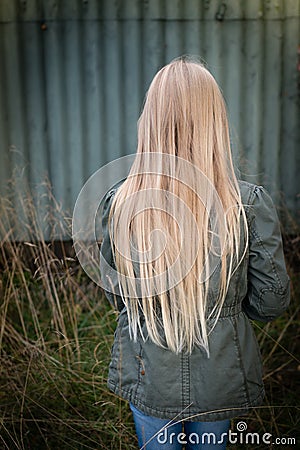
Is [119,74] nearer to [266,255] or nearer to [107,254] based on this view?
[107,254]

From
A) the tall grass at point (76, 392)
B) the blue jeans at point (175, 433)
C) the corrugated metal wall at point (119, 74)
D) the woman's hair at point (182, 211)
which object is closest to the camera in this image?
the woman's hair at point (182, 211)

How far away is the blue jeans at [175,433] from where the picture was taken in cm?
214

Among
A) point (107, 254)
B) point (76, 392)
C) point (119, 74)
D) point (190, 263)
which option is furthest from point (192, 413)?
point (119, 74)

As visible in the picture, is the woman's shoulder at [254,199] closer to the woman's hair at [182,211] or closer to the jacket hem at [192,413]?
the woman's hair at [182,211]

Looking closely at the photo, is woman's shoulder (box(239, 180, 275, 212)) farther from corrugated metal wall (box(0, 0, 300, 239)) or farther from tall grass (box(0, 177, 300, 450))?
corrugated metal wall (box(0, 0, 300, 239))

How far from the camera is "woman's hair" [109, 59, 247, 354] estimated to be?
79.3 inches

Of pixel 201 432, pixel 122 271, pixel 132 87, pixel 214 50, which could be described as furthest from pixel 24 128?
pixel 201 432

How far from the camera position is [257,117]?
461 centimetres

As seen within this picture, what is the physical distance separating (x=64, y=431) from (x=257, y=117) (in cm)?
274

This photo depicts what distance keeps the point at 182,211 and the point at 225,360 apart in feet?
1.77

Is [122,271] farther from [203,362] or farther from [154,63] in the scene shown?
[154,63]

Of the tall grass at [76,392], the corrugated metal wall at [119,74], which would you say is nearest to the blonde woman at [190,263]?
the tall grass at [76,392]

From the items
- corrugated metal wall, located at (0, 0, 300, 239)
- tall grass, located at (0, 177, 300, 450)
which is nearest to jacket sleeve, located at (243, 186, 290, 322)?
tall grass, located at (0, 177, 300, 450)

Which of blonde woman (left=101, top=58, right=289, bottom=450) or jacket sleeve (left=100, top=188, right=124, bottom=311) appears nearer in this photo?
blonde woman (left=101, top=58, right=289, bottom=450)
